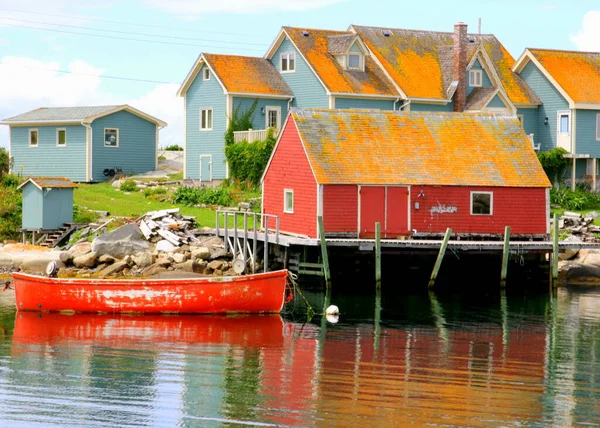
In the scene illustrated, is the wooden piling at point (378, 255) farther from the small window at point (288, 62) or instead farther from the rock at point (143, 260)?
the small window at point (288, 62)

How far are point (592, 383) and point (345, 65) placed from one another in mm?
35789

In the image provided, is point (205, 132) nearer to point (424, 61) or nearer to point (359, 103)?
point (359, 103)

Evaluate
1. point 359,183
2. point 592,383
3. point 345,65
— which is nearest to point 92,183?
point 345,65

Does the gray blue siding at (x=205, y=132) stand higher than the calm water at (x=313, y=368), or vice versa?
the gray blue siding at (x=205, y=132)

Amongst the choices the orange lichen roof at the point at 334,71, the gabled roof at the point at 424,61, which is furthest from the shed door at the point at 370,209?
the gabled roof at the point at 424,61

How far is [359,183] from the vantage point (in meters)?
41.8

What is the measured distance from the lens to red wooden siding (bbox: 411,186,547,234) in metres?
42.6

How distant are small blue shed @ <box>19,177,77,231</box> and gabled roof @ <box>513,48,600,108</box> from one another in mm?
27208

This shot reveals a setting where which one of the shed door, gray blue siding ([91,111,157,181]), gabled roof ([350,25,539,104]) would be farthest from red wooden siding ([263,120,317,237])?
gray blue siding ([91,111,157,181])

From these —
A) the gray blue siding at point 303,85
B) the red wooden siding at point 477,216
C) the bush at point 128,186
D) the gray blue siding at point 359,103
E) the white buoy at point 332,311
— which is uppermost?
the gray blue siding at point 303,85

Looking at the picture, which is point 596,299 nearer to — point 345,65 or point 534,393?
point 534,393

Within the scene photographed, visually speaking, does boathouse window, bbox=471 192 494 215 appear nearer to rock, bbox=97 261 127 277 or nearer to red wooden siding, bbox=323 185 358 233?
red wooden siding, bbox=323 185 358 233

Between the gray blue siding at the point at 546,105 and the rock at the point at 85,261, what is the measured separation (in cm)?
2914

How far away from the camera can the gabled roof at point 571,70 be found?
6116cm
